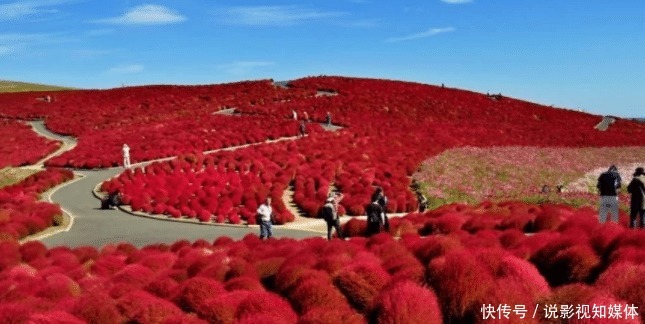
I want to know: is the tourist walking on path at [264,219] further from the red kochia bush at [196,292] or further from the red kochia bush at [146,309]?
the red kochia bush at [146,309]

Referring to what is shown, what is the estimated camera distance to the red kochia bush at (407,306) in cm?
590

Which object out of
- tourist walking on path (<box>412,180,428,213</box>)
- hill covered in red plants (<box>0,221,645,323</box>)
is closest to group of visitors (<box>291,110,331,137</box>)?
tourist walking on path (<box>412,180,428,213</box>)

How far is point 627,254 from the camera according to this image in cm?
708

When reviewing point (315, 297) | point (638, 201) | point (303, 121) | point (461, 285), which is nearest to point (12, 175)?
point (303, 121)

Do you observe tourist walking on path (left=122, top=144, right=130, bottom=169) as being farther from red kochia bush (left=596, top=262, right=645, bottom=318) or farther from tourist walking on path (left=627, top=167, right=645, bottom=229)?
red kochia bush (left=596, top=262, right=645, bottom=318)

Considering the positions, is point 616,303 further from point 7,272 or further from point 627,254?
point 7,272

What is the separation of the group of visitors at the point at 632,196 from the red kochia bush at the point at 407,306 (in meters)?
10.8

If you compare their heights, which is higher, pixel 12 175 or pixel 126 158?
pixel 126 158

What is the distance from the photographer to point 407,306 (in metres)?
6.04

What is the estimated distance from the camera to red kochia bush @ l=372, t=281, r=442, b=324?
5.90m

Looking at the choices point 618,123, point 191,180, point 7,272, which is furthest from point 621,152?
point 7,272

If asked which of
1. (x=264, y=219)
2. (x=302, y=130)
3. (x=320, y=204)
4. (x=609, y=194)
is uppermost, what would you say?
(x=302, y=130)

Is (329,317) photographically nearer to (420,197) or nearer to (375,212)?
(375,212)

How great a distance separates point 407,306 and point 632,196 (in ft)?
37.3
